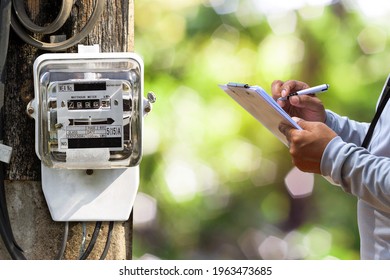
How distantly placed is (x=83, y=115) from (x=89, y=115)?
1 centimetres

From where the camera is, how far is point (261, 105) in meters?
1.99

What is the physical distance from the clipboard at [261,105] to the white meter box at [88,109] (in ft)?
1.07

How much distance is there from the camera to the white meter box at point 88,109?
1705 millimetres

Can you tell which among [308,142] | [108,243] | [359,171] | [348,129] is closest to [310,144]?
[308,142]

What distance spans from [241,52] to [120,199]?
2188mm

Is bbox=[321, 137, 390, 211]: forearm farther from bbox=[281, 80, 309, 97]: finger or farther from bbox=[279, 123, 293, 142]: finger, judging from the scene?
bbox=[281, 80, 309, 97]: finger

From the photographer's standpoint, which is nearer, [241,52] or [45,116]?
[45,116]

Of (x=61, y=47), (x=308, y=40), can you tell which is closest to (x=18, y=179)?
(x=61, y=47)

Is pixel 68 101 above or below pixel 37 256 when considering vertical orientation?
above

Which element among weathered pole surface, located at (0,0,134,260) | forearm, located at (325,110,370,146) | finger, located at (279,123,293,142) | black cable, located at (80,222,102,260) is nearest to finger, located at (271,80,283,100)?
forearm, located at (325,110,370,146)

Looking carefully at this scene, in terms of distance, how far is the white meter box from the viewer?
5.59 ft

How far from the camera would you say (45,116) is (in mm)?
1726

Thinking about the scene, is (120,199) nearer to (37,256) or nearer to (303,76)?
(37,256)

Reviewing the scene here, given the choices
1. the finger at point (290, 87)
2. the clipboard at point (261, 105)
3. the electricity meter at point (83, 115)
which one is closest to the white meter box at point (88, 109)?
the electricity meter at point (83, 115)
